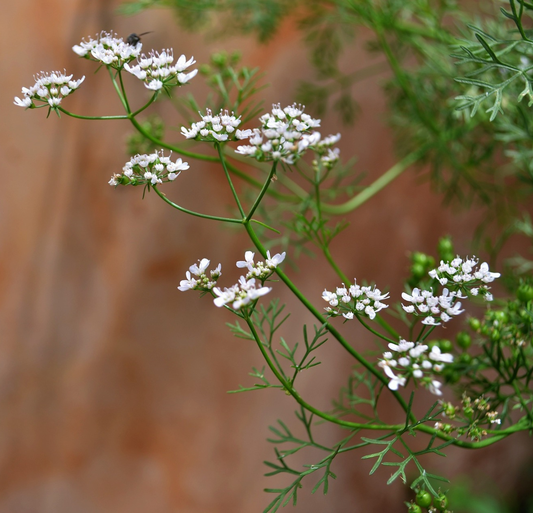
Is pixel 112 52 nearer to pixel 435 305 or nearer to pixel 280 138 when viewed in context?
pixel 280 138

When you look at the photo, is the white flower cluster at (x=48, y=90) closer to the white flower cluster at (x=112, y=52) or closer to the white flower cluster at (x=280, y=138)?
the white flower cluster at (x=112, y=52)

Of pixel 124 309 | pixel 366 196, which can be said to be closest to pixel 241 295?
pixel 366 196

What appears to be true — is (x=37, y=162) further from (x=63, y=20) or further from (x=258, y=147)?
(x=258, y=147)

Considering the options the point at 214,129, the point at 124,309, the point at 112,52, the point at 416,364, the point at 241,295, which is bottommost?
the point at 416,364

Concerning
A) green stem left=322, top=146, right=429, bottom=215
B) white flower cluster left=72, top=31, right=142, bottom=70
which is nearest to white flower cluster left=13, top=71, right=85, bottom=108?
white flower cluster left=72, top=31, right=142, bottom=70

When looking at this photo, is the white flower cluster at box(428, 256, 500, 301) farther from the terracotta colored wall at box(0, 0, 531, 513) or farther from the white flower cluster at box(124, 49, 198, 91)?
the terracotta colored wall at box(0, 0, 531, 513)

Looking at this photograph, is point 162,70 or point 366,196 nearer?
point 162,70

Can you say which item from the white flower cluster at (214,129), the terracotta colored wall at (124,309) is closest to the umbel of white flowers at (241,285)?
the white flower cluster at (214,129)

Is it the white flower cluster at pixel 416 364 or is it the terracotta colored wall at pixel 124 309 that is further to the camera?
the terracotta colored wall at pixel 124 309
